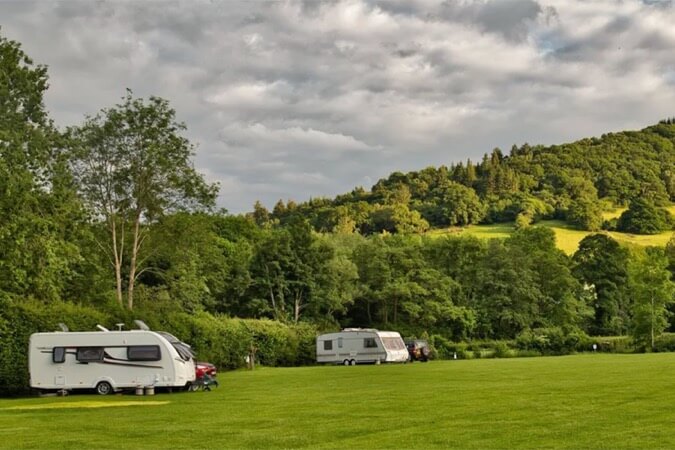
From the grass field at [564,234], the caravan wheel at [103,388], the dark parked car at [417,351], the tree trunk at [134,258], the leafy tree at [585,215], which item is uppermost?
the leafy tree at [585,215]

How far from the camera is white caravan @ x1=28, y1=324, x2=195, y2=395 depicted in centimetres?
2711

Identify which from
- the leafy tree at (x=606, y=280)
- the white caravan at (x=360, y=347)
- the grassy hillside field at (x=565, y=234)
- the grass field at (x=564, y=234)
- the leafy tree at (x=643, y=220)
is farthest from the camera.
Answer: the leafy tree at (x=643, y=220)

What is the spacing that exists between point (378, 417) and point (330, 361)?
117 feet

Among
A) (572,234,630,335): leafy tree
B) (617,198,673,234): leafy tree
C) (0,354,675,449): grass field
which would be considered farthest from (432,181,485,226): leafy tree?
(0,354,675,449): grass field

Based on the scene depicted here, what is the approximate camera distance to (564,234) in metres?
135

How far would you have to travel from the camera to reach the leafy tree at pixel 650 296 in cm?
7156

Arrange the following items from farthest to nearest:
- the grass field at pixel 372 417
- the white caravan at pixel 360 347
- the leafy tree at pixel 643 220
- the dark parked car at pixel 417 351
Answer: the leafy tree at pixel 643 220, the dark parked car at pixel 417 351, the white caravan at pixel 360 347, the grass field at pixel 372 417

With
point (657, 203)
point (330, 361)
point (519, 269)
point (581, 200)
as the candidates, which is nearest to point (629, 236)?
point (581, 200)

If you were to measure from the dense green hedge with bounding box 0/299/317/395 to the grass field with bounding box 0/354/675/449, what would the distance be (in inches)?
209

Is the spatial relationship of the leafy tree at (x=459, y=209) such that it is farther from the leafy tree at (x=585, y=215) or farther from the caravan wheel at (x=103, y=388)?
the caravan wheel at (x=103, y=388)

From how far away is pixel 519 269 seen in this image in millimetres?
83062

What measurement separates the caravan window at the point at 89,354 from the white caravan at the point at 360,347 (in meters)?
24.3

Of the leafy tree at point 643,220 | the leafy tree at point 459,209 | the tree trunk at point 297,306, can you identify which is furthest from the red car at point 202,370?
the leafy tree at point 643,220

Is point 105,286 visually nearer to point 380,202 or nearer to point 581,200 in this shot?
point 380,202
